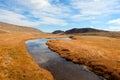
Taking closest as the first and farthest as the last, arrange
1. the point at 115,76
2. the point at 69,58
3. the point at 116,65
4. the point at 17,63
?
1. the point at 115,76
2. the point at 17,63
3. the point at 116,65
4. the point at 69,58

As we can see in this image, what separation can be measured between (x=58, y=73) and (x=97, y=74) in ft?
23.8

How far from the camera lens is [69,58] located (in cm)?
4372

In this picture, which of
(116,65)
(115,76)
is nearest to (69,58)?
(116,65)

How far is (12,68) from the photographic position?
30.7 metres

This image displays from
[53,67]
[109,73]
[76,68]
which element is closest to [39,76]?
[53,67]

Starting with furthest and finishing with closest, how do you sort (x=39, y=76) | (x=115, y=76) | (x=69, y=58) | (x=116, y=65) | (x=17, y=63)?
(x=69, y=58), (x=116, y=65), (x=17, y=63), (x=115, y=76), (x=39, y=76)

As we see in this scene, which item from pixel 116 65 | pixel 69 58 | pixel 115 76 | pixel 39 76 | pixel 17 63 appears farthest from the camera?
pixel 69 58

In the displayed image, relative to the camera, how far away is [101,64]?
37.5 m

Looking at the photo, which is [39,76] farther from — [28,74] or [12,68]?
[12,68]

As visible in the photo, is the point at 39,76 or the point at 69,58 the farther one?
the point at 69,58

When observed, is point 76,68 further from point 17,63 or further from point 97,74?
point 17,63

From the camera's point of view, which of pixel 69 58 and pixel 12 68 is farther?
pixel 69 58

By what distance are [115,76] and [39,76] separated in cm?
1318

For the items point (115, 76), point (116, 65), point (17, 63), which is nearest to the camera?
point (115, 76)
